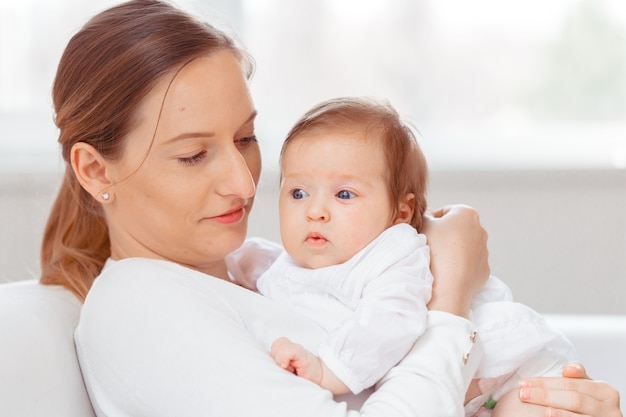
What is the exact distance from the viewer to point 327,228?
1.58 meters

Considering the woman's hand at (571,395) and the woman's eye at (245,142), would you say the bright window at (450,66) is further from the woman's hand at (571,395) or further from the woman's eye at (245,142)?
the woman's hand at (571,395)

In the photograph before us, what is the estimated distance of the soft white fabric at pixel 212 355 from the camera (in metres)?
1.36

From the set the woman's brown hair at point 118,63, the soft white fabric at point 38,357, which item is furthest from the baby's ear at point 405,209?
the soft white fabric at point 38,357

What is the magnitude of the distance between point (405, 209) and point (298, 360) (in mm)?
383

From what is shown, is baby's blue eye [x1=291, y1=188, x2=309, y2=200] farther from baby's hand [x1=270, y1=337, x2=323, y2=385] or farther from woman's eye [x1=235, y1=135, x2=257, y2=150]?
baby's hand [x1=270, y1=337, x2=323, y2=385]

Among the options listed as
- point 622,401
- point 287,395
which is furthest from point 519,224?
point 287,395

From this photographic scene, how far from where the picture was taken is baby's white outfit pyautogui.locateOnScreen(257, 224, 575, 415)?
1410 millimetres

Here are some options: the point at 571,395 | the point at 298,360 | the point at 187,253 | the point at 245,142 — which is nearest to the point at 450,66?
the point at 245,142

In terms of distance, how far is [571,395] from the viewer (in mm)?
1531

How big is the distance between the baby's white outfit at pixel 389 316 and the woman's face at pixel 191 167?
149mm

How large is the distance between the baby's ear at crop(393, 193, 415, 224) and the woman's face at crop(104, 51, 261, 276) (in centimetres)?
27

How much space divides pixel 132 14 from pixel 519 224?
210 centimetres

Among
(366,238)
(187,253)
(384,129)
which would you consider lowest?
(187,253)

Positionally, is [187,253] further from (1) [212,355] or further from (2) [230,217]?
(1) [212,355]
